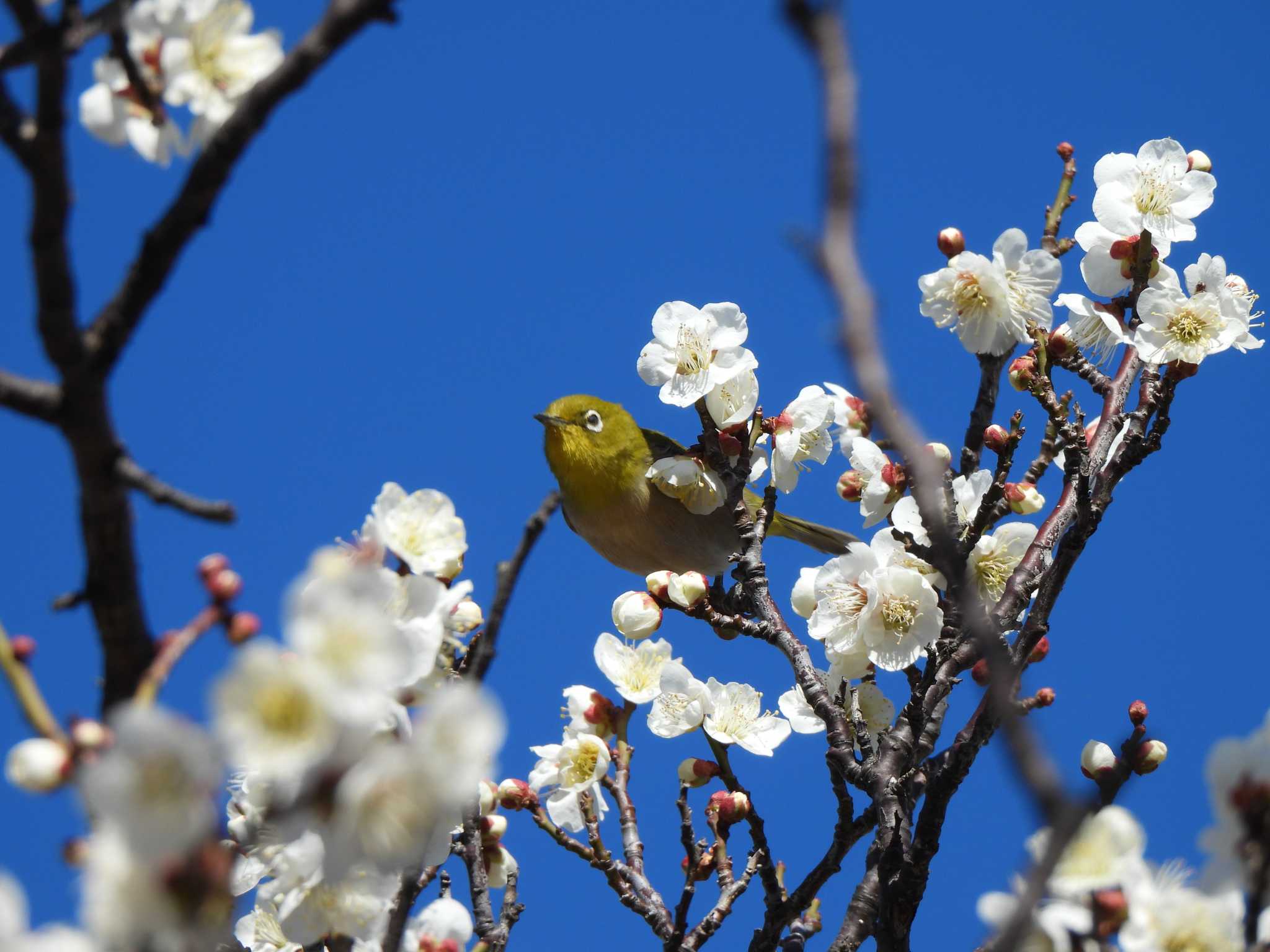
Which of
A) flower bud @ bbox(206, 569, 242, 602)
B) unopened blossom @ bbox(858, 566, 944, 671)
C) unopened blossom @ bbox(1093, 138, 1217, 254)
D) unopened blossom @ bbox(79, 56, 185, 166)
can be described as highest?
unopened blossom @ bbox(1093, 138, 1217, 254)

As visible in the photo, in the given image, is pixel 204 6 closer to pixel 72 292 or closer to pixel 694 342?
pixel 72 292

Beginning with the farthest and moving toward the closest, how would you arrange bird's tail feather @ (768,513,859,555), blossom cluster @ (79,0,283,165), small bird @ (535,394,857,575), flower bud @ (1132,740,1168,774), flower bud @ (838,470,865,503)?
1. bird's tail feather @ (768,513,859,555)
2. small bird @ (535,394,857,575)
3. flower bud @ (838,470,865,503)
4. flower bud @ (1132,740,1168,774)
5. blossom cluster @ (79,0,283,165)

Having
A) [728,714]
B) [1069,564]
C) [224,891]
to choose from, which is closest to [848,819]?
[728,714]

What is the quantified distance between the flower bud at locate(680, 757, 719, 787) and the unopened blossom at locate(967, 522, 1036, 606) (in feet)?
3.20

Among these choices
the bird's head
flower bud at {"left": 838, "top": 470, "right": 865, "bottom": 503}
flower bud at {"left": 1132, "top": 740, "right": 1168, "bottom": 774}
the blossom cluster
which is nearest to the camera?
the blossom cluster

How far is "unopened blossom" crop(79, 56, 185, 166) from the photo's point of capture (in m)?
2.26

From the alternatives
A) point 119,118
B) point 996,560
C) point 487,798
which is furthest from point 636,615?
point 119,118

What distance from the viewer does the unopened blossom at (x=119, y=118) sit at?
2.26 meters

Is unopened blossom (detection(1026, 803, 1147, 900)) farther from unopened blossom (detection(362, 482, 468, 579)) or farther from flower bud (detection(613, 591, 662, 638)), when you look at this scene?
flower bud (detection(613, 591, 662, 638))

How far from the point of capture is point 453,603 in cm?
184

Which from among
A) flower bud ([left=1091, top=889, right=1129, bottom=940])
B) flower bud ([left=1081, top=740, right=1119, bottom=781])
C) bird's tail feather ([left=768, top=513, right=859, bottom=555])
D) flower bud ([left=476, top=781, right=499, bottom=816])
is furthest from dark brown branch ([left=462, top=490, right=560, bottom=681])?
bird's tail feather ([left=768, top=513, right=859, bottom=555])

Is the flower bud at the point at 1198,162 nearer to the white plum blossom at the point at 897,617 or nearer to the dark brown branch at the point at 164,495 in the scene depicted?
the white plum blossom at the point at 897,617

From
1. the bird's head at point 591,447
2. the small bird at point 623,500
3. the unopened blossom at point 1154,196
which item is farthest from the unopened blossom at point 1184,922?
the bird's head at point 591,447

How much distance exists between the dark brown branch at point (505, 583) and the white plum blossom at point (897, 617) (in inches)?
75.3
